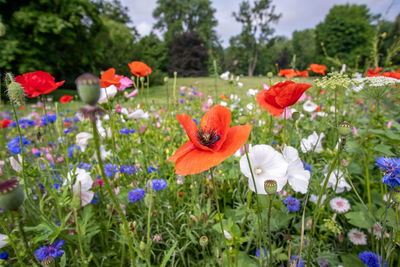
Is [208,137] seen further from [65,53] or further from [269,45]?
[269,45]

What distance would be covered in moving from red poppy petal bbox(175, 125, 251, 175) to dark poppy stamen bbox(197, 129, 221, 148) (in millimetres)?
70

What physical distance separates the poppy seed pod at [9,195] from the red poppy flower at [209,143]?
362 mm

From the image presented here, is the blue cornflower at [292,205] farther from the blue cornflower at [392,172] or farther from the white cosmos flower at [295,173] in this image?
the blue cornflower at [392,172]

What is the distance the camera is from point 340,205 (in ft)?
3.68

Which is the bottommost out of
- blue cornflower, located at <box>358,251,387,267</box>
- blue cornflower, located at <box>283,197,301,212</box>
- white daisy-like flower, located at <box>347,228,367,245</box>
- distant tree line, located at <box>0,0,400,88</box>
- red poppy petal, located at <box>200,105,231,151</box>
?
white daisy-like flower, located at <box>347,228,367,245</box>

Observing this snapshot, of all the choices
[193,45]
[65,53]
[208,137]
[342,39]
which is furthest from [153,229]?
[342,39]

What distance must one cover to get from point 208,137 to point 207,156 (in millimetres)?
132

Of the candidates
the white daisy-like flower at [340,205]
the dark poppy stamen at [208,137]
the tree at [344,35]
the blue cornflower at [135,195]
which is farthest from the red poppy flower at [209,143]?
the tree at [344,35]

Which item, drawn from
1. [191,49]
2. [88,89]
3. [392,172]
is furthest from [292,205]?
[191,49]

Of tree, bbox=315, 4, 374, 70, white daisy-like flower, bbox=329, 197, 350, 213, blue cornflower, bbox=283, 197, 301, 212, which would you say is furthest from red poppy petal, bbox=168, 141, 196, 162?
tree, bbox=315, 4, 374, 70

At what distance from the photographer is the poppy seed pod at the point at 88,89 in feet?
1.11

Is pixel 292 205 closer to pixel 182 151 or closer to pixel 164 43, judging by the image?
pixel 182 151

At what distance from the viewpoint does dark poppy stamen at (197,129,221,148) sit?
0.67 m

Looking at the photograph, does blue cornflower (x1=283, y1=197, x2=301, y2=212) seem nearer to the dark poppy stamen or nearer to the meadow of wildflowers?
the meadow of wildflowers
